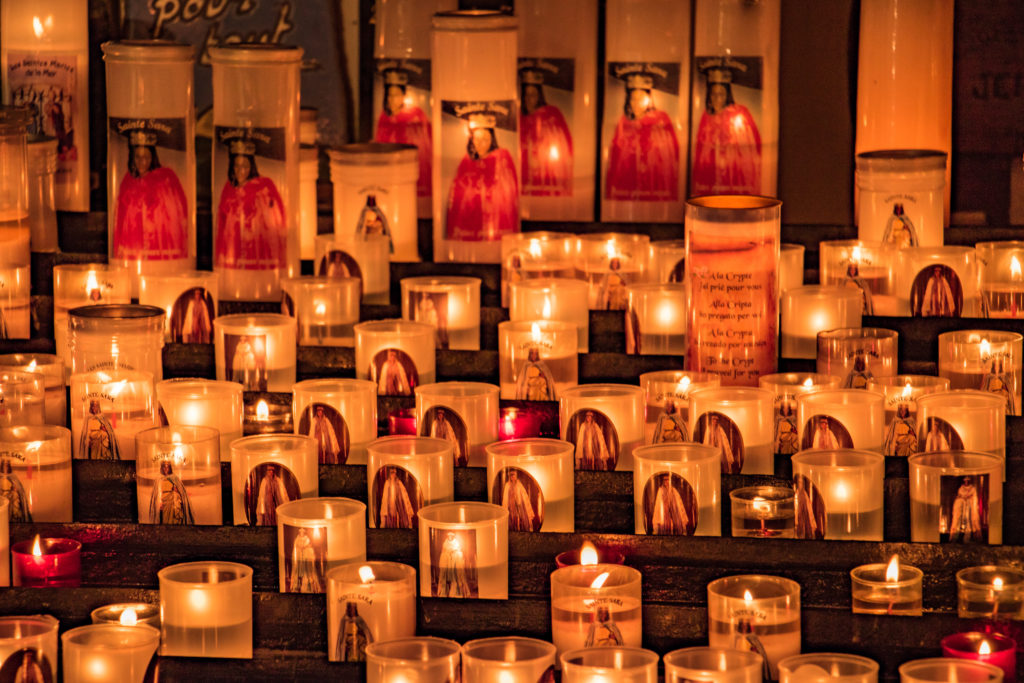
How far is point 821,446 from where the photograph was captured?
1999mm

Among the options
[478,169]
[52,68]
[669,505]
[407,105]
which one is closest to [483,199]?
[478,169]

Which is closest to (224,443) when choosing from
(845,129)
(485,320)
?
(485,320)

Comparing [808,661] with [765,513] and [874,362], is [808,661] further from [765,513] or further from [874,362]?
[874,362]

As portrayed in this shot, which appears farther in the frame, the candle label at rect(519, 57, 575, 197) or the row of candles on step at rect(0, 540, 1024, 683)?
the candle label at rect(519, 57, 575, 197)

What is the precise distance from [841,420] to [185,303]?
0.91 metres

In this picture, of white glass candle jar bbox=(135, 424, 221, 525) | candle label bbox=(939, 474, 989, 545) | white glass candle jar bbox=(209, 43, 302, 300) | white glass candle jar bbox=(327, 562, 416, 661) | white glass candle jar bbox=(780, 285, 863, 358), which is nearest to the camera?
white glass candle jar bbox=(327, 562, 416, 661)

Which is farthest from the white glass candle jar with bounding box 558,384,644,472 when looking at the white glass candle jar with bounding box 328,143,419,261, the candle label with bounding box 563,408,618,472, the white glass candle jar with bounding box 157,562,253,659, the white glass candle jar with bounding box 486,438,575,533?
the white glass candle jar with bounding box 328,143,419,261

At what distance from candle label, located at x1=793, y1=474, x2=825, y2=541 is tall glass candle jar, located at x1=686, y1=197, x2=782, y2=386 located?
35 centimetres

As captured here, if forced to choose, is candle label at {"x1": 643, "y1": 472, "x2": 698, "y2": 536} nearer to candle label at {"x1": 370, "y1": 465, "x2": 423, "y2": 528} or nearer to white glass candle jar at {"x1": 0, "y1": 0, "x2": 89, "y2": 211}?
candle label at {"x1": 370, "y1": 465, "x2": 423, "y2": 528}

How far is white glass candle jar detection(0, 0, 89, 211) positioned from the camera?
2795 millimetres

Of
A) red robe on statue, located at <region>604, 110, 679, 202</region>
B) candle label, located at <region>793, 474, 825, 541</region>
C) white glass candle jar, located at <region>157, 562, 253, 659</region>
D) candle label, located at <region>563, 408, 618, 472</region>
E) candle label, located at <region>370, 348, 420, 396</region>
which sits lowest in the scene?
white glass candle jar, located at <region>157, 562, 253, 659</region>

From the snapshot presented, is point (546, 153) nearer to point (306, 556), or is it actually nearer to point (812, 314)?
point (812, 314)

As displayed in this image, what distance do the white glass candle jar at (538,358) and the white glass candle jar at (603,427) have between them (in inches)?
6.8

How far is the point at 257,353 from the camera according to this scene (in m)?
2.28
